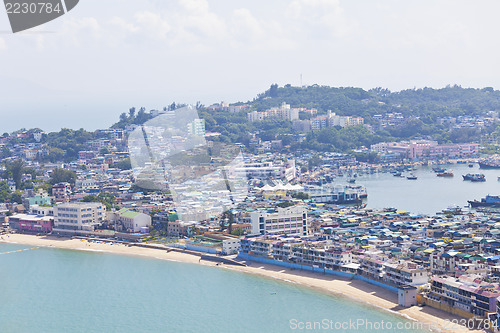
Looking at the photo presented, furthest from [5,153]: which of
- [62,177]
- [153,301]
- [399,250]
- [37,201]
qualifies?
[399,250]

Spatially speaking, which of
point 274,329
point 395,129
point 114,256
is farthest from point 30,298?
point 395,129

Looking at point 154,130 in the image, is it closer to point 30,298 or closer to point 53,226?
point 53,226

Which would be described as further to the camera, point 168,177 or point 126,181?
point 126,181

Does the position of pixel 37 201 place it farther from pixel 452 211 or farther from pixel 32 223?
pixel 452 211

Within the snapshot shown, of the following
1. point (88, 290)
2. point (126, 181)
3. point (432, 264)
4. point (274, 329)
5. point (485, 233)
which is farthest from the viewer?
point (126, 181)

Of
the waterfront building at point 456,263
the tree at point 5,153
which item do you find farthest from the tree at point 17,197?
the waterfront building at point 456,263

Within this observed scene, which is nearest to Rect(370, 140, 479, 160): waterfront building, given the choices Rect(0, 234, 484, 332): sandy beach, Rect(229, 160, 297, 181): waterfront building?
Rect(229, 160, 297, 181): waterfront building
